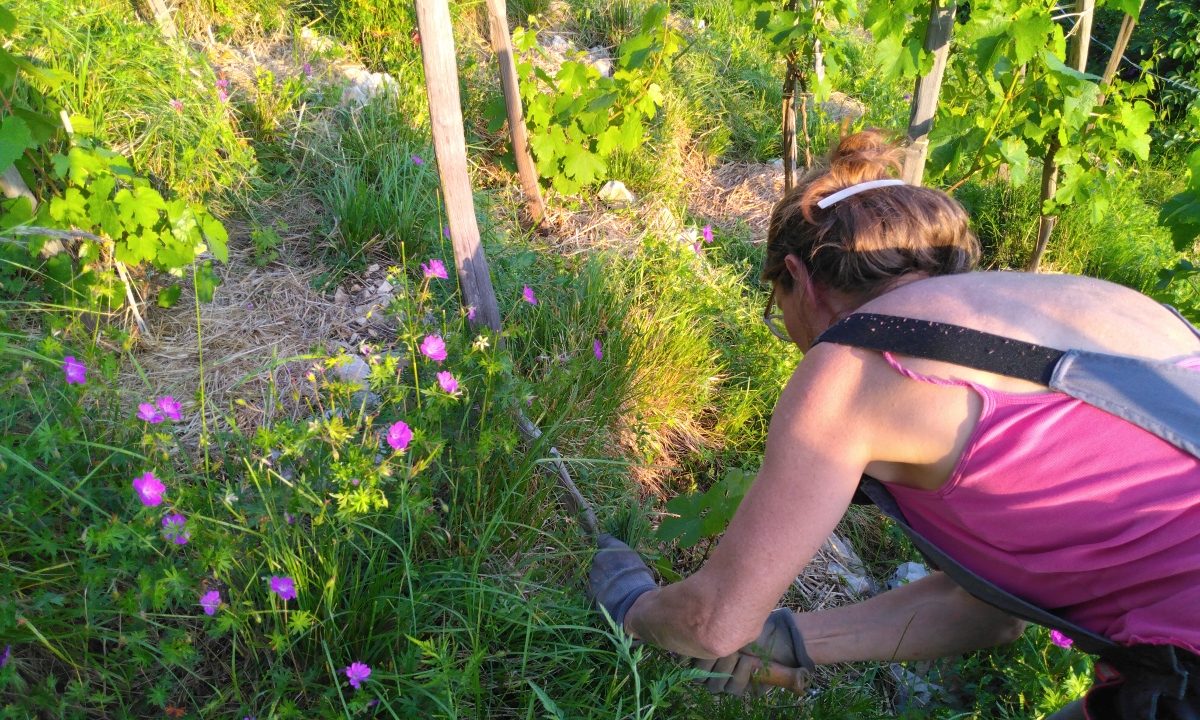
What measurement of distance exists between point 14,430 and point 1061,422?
206 centimetres

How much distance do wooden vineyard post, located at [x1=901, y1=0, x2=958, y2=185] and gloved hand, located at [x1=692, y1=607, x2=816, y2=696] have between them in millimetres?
1722

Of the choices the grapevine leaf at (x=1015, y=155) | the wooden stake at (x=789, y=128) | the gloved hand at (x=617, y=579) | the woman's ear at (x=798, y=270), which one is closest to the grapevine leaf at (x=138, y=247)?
the gloved hand at (x=617, y=579)

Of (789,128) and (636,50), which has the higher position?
(636,50)

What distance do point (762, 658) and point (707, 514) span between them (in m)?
0.42

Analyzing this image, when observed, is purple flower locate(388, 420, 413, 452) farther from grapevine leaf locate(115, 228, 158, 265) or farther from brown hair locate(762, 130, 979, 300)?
grapevine leaf locate(115, 228, 158, 265)

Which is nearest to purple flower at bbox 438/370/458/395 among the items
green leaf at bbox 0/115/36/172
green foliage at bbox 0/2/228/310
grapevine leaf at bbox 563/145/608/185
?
green foliage at bbox 0/2/228/310

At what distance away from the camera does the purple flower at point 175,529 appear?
133 centimetres

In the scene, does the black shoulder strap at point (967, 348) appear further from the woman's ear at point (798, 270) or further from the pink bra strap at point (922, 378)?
the woman's ear at point (798, 270)

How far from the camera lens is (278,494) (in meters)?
1.49

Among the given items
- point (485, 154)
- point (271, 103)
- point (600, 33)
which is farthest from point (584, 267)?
point (600, 33)

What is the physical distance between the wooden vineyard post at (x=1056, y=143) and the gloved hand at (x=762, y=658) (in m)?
2.40

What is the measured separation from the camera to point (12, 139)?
6.45 ft

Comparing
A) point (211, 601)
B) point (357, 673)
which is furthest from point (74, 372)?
point (357, 673)

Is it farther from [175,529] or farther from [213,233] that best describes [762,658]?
[213,233]
